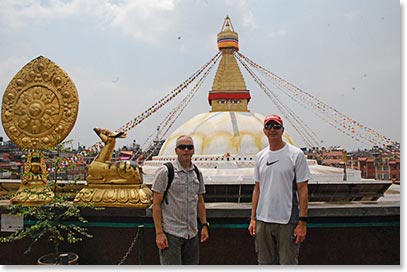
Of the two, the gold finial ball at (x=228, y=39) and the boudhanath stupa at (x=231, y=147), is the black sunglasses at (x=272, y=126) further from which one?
the gold finial ball at (x=228, y=39)

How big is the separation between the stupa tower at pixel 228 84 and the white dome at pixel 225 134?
2.24 feet

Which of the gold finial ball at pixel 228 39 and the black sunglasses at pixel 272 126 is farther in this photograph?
the gold finial ball at pixel 228 39

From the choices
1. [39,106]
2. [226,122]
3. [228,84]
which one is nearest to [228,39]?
[228,84]

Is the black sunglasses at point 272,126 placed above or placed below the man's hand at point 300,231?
above

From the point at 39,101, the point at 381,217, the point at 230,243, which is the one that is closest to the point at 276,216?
the point at 230,243

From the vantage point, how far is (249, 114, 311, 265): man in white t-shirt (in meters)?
2.66

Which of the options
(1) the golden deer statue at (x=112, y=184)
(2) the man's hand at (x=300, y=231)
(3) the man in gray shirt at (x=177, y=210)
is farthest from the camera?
(1) the golden deer statue at (x=112, y=184)

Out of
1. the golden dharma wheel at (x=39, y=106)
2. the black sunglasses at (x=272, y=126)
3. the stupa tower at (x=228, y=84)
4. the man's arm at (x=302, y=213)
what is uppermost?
the stupa tower at (x=228, y=84)

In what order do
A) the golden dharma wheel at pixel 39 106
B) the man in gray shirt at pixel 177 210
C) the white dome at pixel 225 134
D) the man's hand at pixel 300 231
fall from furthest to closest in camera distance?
the white dome at pixel 225 134
the golden dharma wheel at pixel 39 106
the man in gray shirt at pixel 177 210
the man's hand at pixel 300 231

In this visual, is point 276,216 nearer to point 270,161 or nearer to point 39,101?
point 270,161

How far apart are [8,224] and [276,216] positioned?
3408 millimetres

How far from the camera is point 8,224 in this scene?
4223 mm

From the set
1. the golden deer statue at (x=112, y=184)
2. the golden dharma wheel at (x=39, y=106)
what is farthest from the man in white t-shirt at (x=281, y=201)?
the golden dharma wheel at (x=39, y=106)

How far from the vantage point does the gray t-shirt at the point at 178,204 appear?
2748mm
